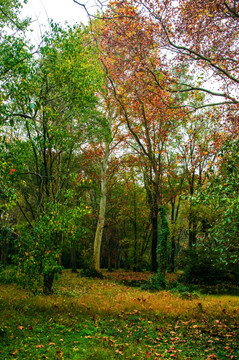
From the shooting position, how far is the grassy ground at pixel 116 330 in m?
4.99

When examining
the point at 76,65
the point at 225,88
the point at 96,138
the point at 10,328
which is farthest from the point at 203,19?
the point at 10,328

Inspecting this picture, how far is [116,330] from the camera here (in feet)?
20.9

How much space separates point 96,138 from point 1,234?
10.3 metres

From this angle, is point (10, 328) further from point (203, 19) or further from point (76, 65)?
point (203, 19)

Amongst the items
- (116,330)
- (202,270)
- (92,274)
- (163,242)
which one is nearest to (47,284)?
(116,330)

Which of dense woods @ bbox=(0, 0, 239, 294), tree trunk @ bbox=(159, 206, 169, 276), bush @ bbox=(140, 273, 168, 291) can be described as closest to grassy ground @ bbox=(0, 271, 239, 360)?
dense woods @ bbox=(0, 0, 239, 294)

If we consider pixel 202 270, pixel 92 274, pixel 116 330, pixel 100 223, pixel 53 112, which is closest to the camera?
pixel 116 330

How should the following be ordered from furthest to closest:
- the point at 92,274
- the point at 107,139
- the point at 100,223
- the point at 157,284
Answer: the point at 100,223 → the point at 92,274 → the point at 107,139 → the point at 157,284

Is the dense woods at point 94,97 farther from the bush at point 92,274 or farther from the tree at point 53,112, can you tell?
the bush at point 92,274

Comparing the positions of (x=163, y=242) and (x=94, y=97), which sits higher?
(x=94, y=97)

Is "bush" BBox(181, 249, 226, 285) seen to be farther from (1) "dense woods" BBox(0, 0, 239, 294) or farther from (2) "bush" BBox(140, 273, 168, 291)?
(2) "bush" BBox(140, 273, 168, 291)

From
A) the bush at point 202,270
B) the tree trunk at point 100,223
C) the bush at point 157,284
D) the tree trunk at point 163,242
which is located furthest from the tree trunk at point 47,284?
the bush at point 202,270

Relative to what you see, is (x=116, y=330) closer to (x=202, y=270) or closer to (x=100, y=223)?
(x=202, y=270)

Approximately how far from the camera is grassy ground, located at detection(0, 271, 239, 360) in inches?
196
